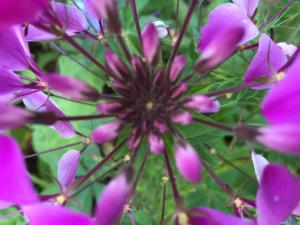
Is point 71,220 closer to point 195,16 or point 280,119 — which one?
point 280,119

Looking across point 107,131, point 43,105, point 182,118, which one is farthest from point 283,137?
point 43,105

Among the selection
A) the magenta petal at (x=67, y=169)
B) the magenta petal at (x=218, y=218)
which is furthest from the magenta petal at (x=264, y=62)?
the magenta petal at (x=67, y=169)

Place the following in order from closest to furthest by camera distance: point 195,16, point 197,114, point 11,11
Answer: point 11,11
point 197,114
point 195,16

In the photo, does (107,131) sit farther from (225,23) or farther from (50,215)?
(225,23)

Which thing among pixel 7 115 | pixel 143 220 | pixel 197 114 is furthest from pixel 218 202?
pixel 7 115

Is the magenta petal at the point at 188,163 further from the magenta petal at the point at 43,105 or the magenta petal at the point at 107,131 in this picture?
the magenta petal at the point at 43,105

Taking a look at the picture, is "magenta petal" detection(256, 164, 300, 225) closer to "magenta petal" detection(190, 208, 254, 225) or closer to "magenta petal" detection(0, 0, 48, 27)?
"magenta petal" detection(190, 208, 254, 225)
